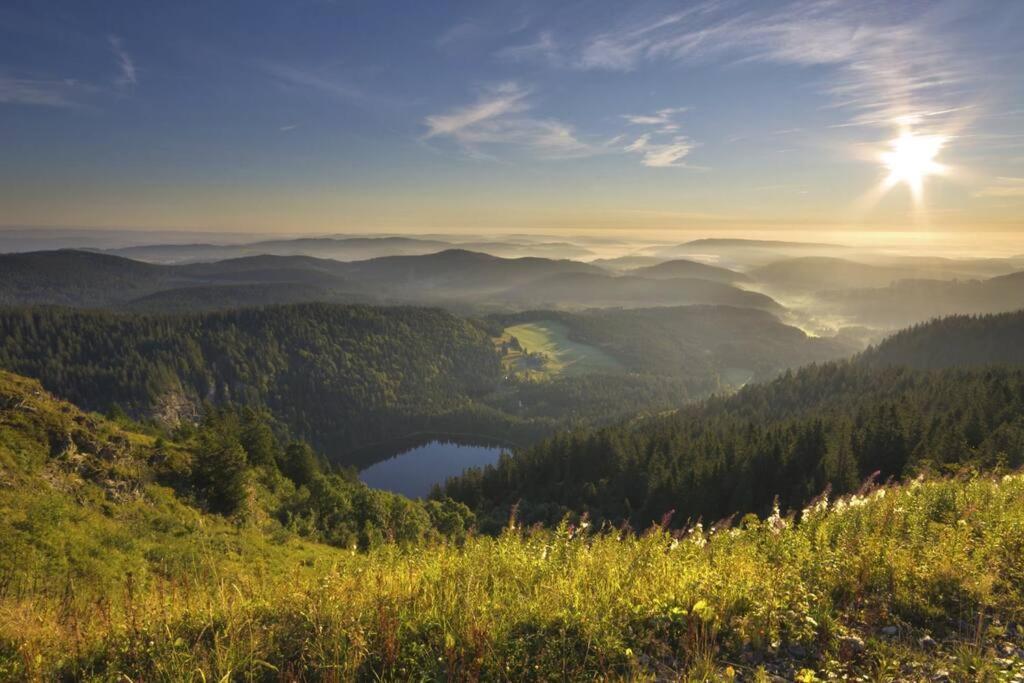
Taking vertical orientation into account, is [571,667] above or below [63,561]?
above

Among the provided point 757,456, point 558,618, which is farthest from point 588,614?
point 757,456

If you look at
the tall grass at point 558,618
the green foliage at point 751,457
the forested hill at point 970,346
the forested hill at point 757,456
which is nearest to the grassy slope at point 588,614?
the tall grass at point 558,618

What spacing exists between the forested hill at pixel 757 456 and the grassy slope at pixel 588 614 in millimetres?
30698

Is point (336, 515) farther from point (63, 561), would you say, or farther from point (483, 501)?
point (483, 501)

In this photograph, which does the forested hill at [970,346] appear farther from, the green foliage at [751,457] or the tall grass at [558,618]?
the tall grass at [558,618]

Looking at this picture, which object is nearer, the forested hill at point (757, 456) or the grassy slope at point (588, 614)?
the grassy slope at point (588, 614)

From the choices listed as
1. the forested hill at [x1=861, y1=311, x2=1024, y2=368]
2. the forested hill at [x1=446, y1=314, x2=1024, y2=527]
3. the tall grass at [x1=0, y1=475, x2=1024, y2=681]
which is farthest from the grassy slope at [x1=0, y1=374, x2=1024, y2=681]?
the forested hill at [x1=861, y1=311, x2=1024, y2=368]

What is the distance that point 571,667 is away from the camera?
5.27 meters

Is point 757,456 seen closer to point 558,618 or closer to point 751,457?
point 751,457

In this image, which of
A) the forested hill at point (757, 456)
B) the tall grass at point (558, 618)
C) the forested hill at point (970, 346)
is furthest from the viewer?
the forested hill at point (970, 346)

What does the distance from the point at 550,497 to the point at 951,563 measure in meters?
85.6

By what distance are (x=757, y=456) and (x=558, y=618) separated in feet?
236

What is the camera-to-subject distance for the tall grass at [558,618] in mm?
5188

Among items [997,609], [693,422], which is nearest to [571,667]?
[997,609]
